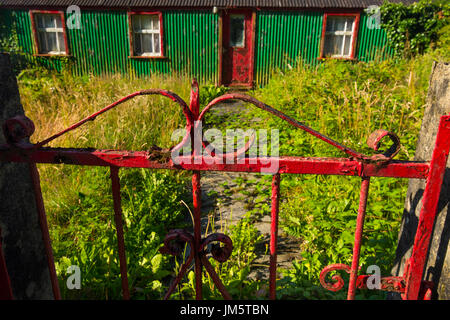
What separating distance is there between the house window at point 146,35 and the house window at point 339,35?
540cm

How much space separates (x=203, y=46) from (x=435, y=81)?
993 cm

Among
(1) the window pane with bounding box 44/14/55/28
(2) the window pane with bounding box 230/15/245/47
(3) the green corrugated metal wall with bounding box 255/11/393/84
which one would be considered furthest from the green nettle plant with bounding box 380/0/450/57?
(1) the window pane with bounding box 44/14/55/28

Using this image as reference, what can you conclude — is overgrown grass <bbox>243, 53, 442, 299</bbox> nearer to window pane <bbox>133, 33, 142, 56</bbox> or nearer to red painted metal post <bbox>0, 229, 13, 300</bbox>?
red painted metal post <bbox>0, 229, 13, 300</bbox>

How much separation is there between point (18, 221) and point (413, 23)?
1191 cm

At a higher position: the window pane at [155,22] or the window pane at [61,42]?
the window pane at [155,22]

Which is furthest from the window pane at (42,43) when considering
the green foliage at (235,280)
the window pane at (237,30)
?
the green foliage at (235,280)

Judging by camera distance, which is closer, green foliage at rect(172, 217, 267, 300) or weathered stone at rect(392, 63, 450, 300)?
weathered stone at rect(392, 63, 450, 300)

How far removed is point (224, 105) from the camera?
8648 mm

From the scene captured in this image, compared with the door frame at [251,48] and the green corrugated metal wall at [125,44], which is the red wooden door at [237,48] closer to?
the door frame at [251,48]

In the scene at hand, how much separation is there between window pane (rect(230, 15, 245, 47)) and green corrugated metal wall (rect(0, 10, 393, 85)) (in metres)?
0.48

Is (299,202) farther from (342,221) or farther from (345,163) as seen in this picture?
(345,163)

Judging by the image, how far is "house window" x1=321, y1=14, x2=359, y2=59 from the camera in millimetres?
10312

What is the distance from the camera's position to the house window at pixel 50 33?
10648mm
